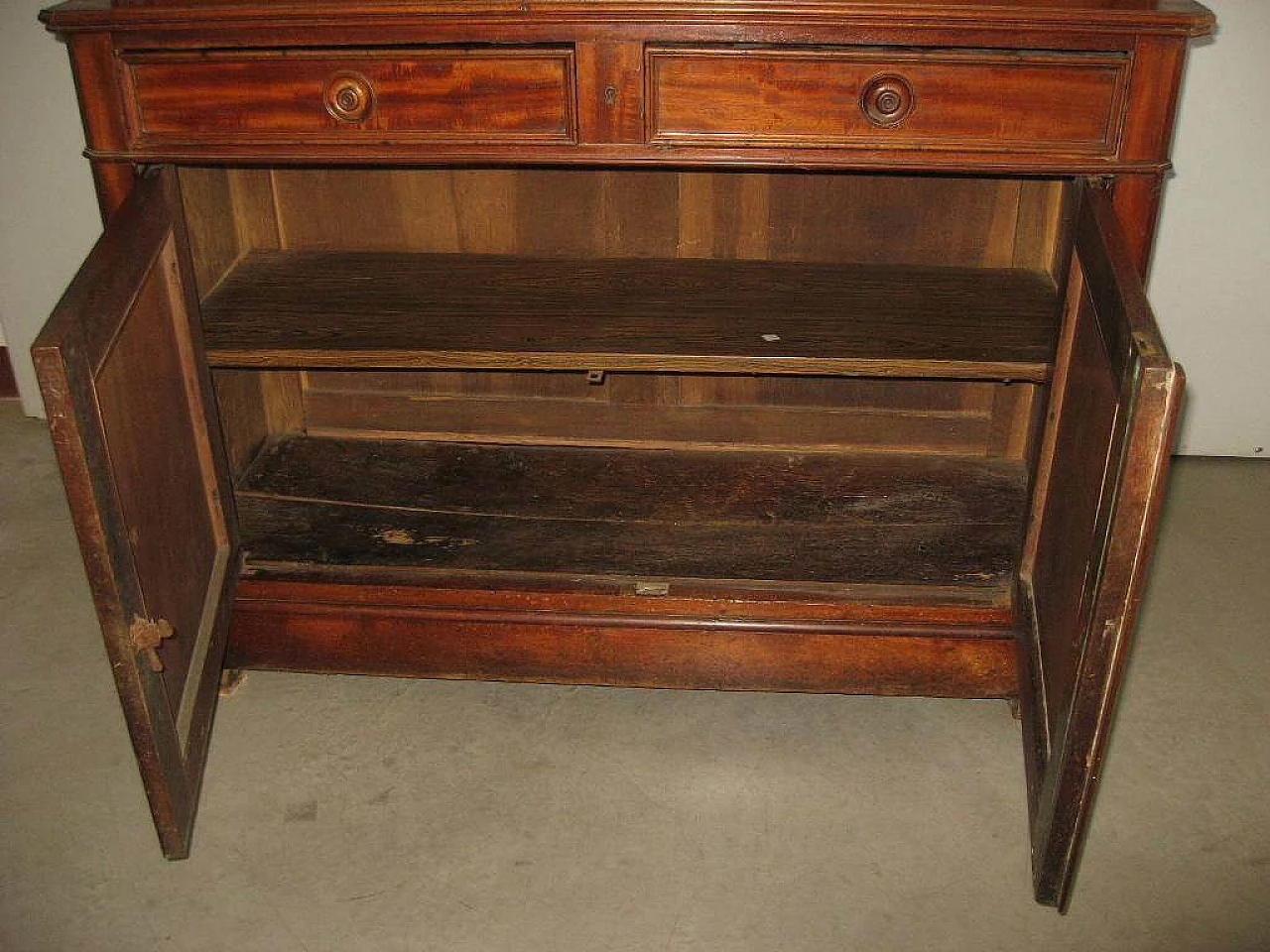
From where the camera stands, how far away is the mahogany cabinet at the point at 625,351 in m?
1.37

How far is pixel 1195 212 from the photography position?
2299mm

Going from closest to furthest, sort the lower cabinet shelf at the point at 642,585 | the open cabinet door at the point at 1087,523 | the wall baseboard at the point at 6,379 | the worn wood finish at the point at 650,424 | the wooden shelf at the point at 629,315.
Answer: the open cabinet door at the point at 1087,523 < the wooden shelf at the point at 629,315 < the lower cabinet shelf at the point at 642,585 < the worn wood finish at the point at 650,424 < the wall baseboard at the point at 6,379

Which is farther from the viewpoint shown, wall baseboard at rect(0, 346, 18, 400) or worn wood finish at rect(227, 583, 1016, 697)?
wall baseboard at rect(0, 346, 18, 400)

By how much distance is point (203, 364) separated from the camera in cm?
166

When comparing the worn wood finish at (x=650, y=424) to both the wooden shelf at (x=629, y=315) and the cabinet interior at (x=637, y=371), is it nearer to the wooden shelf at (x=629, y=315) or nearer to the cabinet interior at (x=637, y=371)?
the cabinet interior at (x=637, y=371)

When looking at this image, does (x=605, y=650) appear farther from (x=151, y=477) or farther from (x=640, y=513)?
(x=151, y=477)

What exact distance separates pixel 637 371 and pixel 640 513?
0.30 m

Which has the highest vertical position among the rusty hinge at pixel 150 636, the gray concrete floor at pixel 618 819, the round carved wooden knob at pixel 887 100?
the round carved wooden knob at pixel 887 100

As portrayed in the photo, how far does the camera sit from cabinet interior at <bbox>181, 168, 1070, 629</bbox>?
1686 millimetres

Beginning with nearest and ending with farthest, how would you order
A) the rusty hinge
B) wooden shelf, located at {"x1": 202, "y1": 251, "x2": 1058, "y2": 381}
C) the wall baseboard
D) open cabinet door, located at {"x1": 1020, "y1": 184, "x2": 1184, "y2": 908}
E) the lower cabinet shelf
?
open cabinet door, located at {"x1": 1020, "y1": 184, "x2": 1184, "y2": 908} → the rusty hinge → wooden shelf, located at {"x1": 202, "y1": 251, "x2": 1058, "y2": 381} → the lower cabinet shelf → the wall baseboard

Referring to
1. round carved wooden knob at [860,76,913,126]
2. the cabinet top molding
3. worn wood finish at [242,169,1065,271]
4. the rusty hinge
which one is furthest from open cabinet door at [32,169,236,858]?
round carved wooden knob at [860,76,913,126]

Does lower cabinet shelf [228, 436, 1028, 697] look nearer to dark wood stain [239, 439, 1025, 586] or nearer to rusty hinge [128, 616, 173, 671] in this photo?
dark wood stain [239, 439, 1025, 586]

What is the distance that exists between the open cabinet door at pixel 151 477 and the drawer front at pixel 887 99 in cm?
68

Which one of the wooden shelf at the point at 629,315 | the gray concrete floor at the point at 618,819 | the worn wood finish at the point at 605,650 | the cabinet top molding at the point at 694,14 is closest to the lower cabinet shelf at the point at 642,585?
the worn wood finish at the point at 605,650
